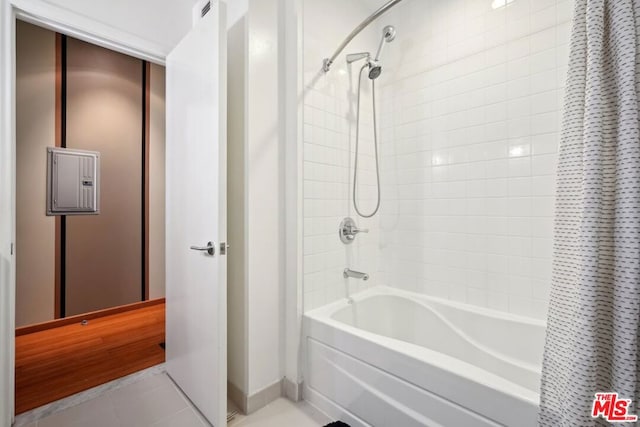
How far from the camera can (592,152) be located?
0.79m

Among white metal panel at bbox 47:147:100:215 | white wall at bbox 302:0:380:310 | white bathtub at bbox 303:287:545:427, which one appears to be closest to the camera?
white bathtub at bbox 303:287:545:427

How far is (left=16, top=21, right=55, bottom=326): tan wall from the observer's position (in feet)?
8.17

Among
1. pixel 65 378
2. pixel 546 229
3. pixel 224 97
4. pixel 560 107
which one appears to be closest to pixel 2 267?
pixel 65 378

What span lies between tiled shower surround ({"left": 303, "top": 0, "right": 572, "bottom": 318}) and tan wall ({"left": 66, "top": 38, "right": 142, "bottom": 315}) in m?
2.48

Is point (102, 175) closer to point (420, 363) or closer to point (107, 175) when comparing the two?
point (107, 175)

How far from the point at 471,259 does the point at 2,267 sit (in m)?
2.47

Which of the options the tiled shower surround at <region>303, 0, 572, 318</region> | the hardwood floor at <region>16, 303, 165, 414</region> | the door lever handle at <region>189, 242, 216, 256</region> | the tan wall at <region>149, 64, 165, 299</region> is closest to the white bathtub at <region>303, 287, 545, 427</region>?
the tiled shower surround at <region>303, 0, 572, 318</region>

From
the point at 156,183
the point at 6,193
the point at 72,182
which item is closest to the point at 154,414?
the point at 6,193

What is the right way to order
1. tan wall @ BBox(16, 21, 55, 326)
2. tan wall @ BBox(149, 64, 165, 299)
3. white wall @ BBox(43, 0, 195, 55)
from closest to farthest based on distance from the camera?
1. white wall @ BBox(43, 0, 195, 55)
2. tan wall @ BBox(16, 21, 55, 326)
3. tan wall @ BBox(149, 64, 165, 299)

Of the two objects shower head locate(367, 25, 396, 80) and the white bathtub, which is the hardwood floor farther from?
shower head locate(367, 25, 396, 80)

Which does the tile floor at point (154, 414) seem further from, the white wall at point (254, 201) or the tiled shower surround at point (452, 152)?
the tiled shower surround at point (452, 152)

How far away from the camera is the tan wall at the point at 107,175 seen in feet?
9.13

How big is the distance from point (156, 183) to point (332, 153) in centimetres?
251

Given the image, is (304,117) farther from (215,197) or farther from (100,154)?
(100,154)
